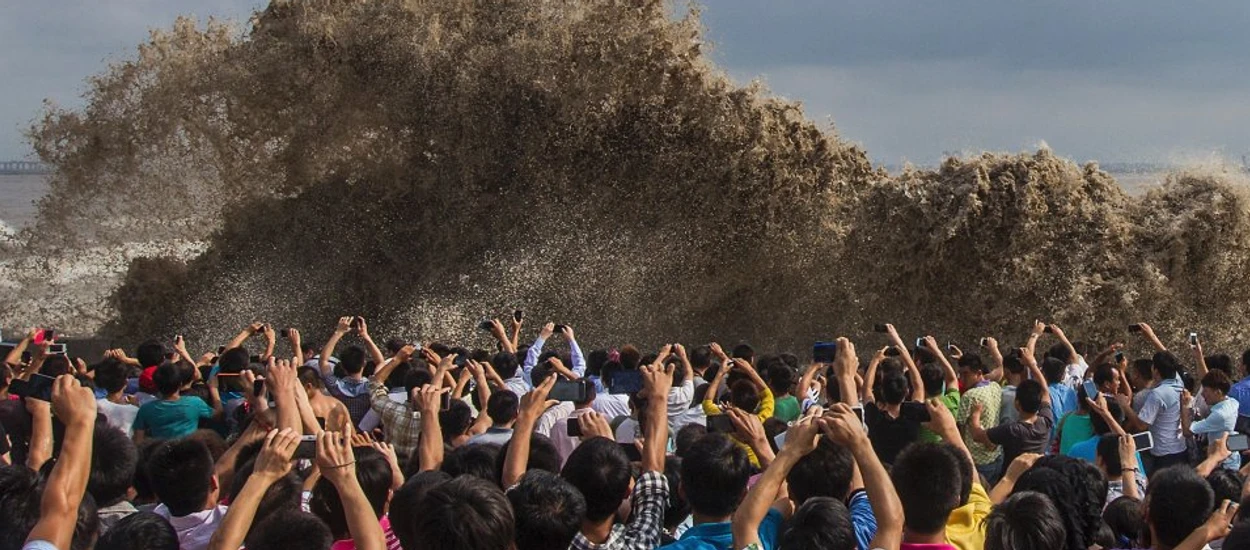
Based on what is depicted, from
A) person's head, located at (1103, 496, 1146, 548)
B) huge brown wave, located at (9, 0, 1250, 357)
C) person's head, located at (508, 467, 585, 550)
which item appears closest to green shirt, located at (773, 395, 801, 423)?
person's head, located at (1103, 496, 1146, 548)

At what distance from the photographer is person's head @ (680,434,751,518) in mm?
4242

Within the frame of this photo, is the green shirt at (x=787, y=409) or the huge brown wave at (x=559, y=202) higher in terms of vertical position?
the huge brown wave at (x=559, y=202)

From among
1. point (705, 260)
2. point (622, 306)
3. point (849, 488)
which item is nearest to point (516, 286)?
point (622, 306)

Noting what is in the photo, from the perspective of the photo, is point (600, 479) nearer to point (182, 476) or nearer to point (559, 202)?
point (182, 476)

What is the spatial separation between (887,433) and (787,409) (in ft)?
2.54

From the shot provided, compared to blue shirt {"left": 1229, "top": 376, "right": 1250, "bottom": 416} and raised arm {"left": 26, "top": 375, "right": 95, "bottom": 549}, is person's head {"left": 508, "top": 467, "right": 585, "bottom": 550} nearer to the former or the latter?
raised arm {"left": 26, "top": 375, "right": 95, "bottom": 549}

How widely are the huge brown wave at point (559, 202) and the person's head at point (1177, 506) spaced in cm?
941

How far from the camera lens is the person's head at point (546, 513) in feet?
12.9

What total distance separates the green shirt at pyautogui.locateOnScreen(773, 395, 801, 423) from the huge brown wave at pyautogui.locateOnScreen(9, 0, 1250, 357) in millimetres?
6549

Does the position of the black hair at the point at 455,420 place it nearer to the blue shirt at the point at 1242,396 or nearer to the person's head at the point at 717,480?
the person's head at the point at 717,480

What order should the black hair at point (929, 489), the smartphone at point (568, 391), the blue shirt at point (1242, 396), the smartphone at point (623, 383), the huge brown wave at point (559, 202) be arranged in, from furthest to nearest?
the huge brown wave at point (559, 202)
the smartphone at point (623, 383)
the blue shirt at point (1242, 396)
the smartphone at point (568, 391)
the black hair at point (929, 489)

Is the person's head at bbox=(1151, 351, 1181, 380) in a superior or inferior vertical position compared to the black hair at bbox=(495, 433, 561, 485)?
superior

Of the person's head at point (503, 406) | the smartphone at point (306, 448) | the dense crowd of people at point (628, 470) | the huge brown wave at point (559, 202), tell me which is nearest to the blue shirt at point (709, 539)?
the dense crowd of people at point (628, 470)

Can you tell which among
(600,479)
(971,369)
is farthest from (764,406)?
(600,479)
